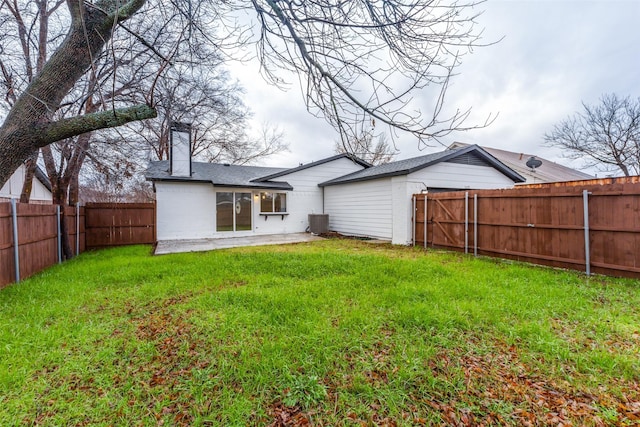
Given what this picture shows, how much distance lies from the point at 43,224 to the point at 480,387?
841 centimetres

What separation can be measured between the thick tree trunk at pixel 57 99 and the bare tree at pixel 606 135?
80.1 feet

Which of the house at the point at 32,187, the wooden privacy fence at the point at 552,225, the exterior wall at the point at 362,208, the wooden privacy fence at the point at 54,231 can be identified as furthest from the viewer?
the house at the point at 32,187

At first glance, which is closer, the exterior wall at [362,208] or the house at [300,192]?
the house at [300,192]

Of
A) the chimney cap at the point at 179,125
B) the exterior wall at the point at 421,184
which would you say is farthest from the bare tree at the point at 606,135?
the chimney cap at the point at 179,125

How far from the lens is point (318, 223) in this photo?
12.7 meters

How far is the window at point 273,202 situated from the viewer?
12320mm

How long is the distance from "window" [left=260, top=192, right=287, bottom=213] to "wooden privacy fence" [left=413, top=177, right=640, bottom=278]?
6.81 meters

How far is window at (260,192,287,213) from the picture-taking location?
40.4ft

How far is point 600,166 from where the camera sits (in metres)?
18.5

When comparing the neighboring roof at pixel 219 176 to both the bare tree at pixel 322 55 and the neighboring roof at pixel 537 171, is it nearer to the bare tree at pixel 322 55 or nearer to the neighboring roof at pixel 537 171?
the bare tree at pixel 322 55

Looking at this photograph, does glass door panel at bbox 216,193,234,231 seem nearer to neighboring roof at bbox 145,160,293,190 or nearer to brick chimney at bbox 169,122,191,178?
neighboring roof at bbox 145,160,293,190

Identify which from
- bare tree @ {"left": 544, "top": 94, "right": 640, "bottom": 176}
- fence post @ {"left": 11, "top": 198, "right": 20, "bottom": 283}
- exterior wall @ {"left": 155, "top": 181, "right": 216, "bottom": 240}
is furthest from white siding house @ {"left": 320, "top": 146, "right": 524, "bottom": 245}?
bare tree @ {"left": 544, "top": 94, "right": 640, "bottom": 176}

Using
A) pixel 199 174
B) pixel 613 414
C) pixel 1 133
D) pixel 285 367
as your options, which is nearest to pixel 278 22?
pixel 1 133

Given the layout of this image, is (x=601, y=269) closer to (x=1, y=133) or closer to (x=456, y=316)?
(x=456, y=316)
